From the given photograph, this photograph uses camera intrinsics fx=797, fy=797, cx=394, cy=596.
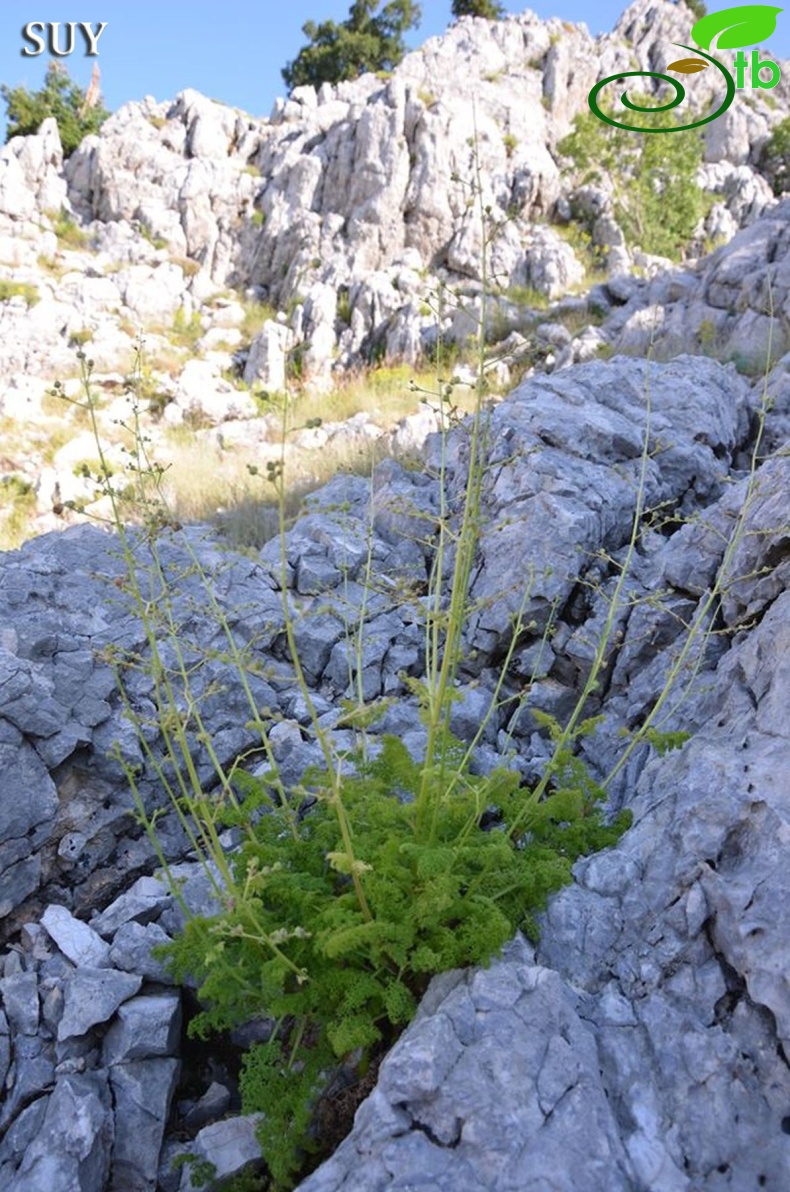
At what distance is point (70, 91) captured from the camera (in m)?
33.5

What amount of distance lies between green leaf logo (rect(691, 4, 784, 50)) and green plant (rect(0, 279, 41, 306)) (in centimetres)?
1860

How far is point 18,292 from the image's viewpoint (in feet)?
75.7

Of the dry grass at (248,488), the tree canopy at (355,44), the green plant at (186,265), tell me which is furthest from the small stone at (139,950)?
the tree canopy at (355,44)

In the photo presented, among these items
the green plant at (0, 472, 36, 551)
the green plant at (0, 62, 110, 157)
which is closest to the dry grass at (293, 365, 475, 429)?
the green plant at (0, 472, 36, 551)

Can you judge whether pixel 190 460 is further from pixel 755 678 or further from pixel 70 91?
pixel 70 91

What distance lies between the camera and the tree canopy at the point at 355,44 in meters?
41.2

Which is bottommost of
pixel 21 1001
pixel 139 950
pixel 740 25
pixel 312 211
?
pixel 21 1001

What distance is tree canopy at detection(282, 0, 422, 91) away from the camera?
41250 millimetres

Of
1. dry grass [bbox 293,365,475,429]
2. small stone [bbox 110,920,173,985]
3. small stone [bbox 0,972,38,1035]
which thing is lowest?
small stone [bbox 0,972,38,1035]

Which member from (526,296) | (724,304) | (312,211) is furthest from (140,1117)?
(312,211)

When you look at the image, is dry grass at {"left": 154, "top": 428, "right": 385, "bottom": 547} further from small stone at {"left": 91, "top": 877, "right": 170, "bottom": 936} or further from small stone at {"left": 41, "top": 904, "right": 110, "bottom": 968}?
small stone at {"left": 41, "top": 904, "right": 110, "bottom": 968}

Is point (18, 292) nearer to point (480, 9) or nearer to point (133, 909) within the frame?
point (133, 909)

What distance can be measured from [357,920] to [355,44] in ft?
159

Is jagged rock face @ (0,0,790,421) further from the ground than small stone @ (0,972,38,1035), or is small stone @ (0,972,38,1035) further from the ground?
jagged rock face @ (0,0,790,421)
